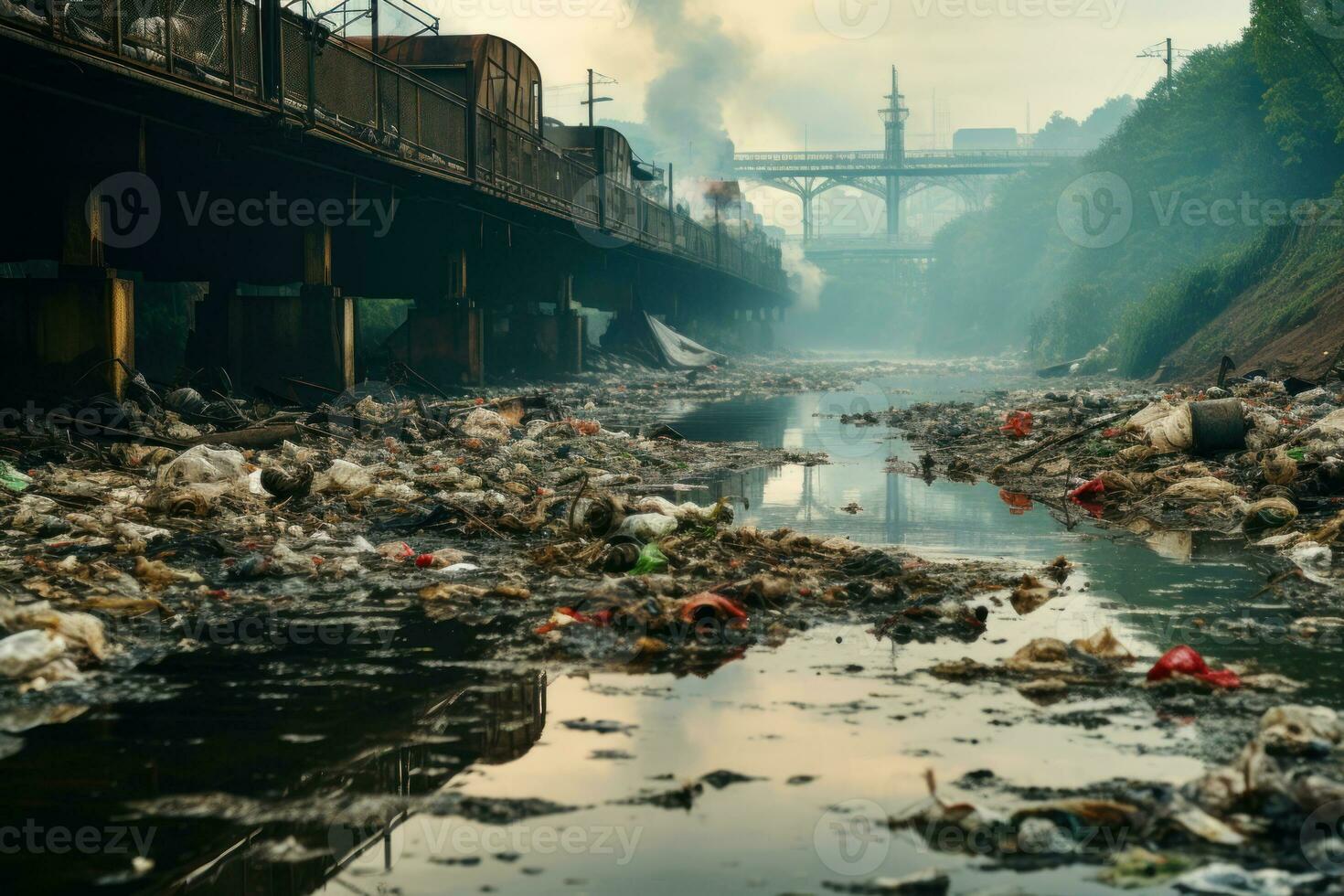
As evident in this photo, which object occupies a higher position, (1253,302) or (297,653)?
(1253,302)

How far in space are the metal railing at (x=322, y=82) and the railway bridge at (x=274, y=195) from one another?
1.0 inches

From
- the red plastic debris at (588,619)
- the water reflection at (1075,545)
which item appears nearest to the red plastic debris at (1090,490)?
the water reflection at (1075,545)

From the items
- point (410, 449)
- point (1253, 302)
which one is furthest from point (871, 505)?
point (1253, 302)

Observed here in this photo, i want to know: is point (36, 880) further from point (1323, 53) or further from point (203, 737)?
point (1323, 53)

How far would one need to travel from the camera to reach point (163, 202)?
13.9 metres

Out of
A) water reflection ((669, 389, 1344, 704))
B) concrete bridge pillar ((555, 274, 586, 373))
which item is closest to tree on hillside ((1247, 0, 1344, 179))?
concrete bridge pillar ((555, 274, 586, 373))

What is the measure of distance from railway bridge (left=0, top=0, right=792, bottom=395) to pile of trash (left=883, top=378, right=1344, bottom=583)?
704 cm

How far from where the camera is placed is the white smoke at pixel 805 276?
328 ft

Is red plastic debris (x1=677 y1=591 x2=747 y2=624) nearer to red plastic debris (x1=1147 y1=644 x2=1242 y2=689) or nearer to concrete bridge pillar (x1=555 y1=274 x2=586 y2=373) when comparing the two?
red plastic debris (x1=1147 y1=644 x2=1242 y2=689)

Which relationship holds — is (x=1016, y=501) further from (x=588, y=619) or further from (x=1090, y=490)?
(x=588, y=619)

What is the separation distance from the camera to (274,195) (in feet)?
49.7

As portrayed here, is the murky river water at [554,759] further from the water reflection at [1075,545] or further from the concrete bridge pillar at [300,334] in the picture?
the concrete bridge pillar at [300,334]

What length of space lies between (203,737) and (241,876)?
3.26 feet

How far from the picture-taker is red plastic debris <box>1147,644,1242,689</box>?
161 inches
